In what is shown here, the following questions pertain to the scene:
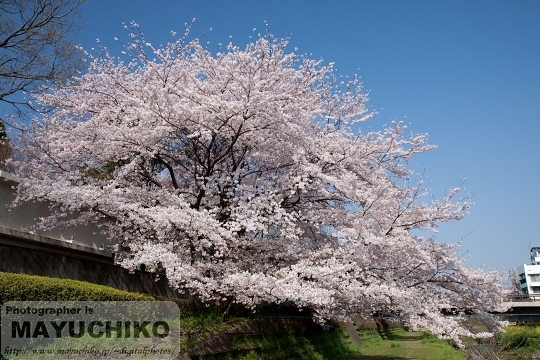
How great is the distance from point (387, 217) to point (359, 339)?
13881 millimetres

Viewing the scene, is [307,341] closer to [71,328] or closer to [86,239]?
[86,239]

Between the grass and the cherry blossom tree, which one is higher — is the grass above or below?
below

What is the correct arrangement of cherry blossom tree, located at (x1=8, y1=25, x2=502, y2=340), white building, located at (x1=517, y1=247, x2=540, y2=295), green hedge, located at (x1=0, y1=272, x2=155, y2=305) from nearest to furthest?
green hedge, located at (x1=0, y1=272, x2=155, y2=305)
cherry blossom tree, located at (x1=8, y1=25, x2=502, y2=340)
white building, located at (x1=517, y1=247, x2=540, y2=295)

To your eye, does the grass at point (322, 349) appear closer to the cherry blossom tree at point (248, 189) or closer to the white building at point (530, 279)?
the cherry blossom tree at point (248, 189)

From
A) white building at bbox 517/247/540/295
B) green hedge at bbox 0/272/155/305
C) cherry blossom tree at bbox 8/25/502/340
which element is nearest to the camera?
green hedge at bbox 0/272/155/305

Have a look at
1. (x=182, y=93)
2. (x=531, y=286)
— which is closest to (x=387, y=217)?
(x=182, y=93)

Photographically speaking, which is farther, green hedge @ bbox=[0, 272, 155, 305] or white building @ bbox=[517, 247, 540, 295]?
white building @ bbox=[517, 247, 540, 295]

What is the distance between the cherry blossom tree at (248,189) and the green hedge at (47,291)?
4.11 feet

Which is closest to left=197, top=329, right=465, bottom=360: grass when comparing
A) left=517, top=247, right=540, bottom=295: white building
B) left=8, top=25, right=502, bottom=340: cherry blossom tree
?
left=8, top=25, right=502, bottom=340: cherry blossom tree

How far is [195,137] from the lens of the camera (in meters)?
12.9

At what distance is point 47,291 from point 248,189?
581 cm

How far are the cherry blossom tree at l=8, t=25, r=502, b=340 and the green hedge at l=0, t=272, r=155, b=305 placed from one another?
125cm

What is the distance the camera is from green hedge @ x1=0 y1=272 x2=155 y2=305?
7.41 meters

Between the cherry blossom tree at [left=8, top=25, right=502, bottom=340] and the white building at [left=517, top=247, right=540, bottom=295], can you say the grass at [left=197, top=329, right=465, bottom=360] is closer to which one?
the cherry blossom tree at [left=8, top=25, right=502, bottom=340]
